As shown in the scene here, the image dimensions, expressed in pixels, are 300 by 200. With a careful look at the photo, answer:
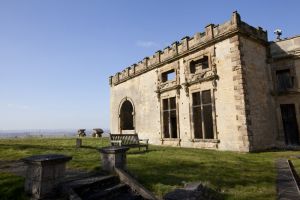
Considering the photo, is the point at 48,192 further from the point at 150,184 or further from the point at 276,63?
the point at 276,63

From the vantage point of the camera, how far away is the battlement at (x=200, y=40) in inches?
526

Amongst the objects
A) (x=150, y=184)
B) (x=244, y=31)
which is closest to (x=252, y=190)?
(x=150, y=184)

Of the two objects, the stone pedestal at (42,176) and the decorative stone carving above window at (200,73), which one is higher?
the decorative stone carving above window at (200,73)

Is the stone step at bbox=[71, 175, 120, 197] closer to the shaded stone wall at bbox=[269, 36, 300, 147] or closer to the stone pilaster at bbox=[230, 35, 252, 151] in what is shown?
the stone pilaster at bbox=[230, 35, 252, 151]

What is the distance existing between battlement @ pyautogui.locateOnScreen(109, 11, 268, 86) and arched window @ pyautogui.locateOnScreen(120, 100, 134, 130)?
4018 mm

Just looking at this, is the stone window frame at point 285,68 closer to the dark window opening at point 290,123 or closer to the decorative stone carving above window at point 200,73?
the dark window opening at point 290,123

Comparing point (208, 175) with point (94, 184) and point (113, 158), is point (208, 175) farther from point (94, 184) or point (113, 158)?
point (94, 184)

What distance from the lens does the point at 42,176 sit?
181 inches

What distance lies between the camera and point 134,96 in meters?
22.0

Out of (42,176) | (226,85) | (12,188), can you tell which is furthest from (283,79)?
(12,188)

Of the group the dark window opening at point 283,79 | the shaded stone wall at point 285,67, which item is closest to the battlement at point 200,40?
the shaded stone wall at point 285,67

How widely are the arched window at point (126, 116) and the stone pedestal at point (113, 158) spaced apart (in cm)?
1790

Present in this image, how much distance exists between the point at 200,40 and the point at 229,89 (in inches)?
161

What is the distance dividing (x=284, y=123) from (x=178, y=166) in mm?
11155
